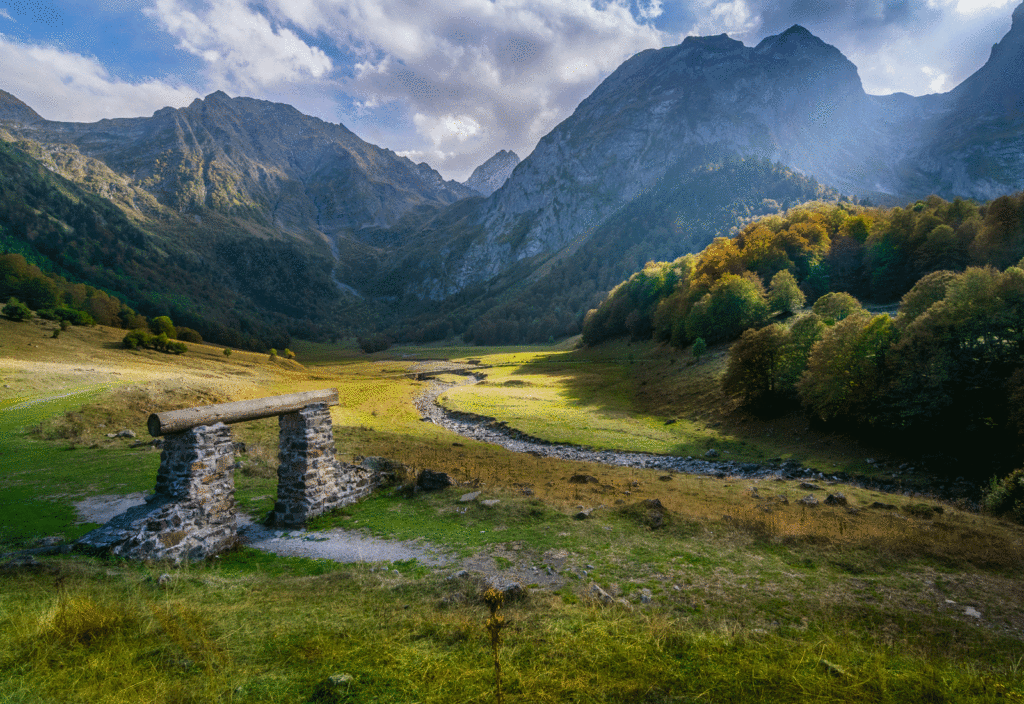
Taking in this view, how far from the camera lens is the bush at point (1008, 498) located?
17.0 metres

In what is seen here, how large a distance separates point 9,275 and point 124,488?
107m

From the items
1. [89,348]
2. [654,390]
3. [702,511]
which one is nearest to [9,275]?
[89,348]

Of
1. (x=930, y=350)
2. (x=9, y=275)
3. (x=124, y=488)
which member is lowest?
(x=124, y=488)

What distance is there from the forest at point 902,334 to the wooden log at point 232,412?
3163 cm

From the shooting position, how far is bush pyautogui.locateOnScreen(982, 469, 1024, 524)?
17.0 m

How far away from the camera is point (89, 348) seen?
5488cm

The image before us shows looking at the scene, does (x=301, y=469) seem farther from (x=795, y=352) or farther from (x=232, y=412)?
(x=795, y=352)

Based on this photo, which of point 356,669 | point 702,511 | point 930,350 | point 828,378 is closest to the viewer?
point 356,669

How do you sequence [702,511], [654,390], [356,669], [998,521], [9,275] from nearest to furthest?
[356,669], [998,521], [702,511], [654,390], [9,275]

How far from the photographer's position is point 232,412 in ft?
Answer: 43.1

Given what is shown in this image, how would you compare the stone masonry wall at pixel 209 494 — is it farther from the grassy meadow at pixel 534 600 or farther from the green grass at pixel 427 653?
the green grass at pixel 427 653

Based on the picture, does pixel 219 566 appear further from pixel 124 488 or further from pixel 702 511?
pixel 702 511

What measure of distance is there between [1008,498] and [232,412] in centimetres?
2917

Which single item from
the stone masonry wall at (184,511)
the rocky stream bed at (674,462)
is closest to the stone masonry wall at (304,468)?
the stone masonry wall at (184,511)
